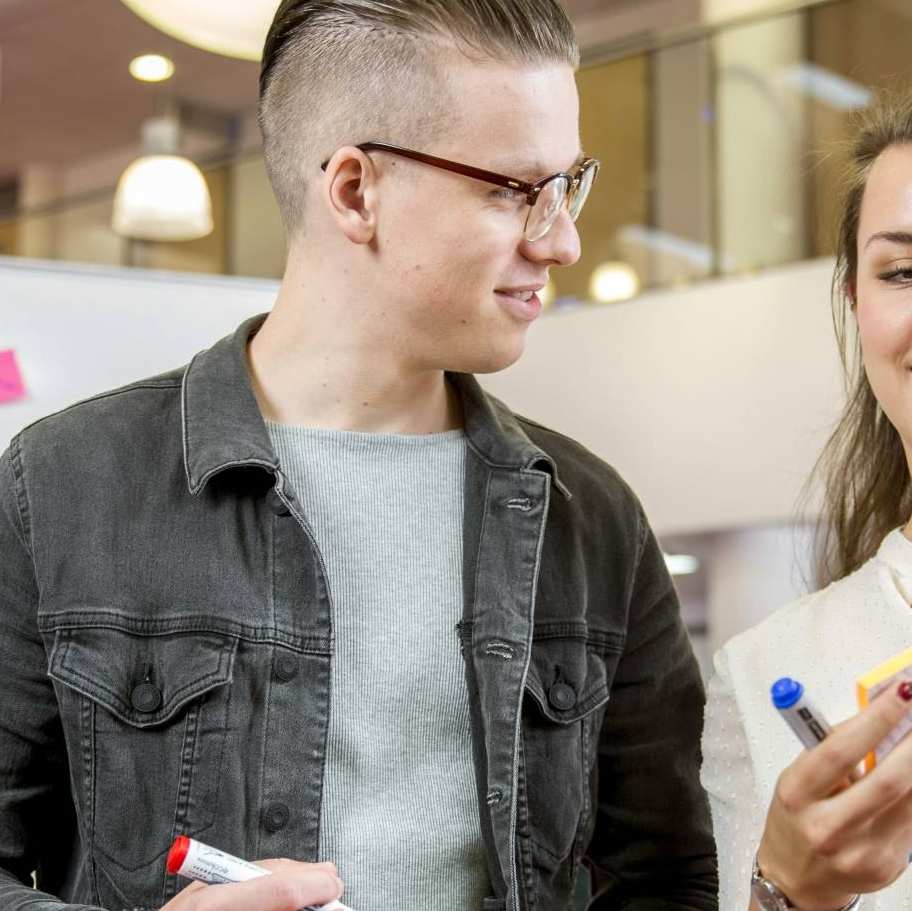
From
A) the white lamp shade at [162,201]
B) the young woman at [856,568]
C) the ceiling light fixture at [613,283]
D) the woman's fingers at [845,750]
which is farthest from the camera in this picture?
the ceiling light fixture at [613,283]

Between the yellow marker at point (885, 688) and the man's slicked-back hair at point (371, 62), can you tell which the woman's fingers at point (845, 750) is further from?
the man's slicked-back hair at point (371, 62)

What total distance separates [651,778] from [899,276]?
0.65m

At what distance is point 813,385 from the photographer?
7.11 metres

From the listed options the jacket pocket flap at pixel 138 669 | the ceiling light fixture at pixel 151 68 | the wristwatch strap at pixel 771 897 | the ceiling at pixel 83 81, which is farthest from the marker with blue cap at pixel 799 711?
the ceiling light fixture at pixel 151 68

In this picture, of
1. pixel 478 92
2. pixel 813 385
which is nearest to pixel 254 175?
pixel 813 385

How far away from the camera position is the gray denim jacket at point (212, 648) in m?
1.70

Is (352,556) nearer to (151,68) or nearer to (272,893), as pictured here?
A: (272,893)

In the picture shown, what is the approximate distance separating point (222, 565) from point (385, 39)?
62cm

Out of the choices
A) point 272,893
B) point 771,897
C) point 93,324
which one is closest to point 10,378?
point 93,324

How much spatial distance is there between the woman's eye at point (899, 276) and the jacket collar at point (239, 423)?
1.40 ft

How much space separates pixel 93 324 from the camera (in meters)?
2.31

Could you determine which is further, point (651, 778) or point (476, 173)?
point (651, 778)

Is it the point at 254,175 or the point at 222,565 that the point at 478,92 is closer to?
the point at 222,565

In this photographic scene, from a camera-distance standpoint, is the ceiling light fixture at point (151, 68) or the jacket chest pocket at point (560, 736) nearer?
the jacket chest pocket at point (560, 736)
